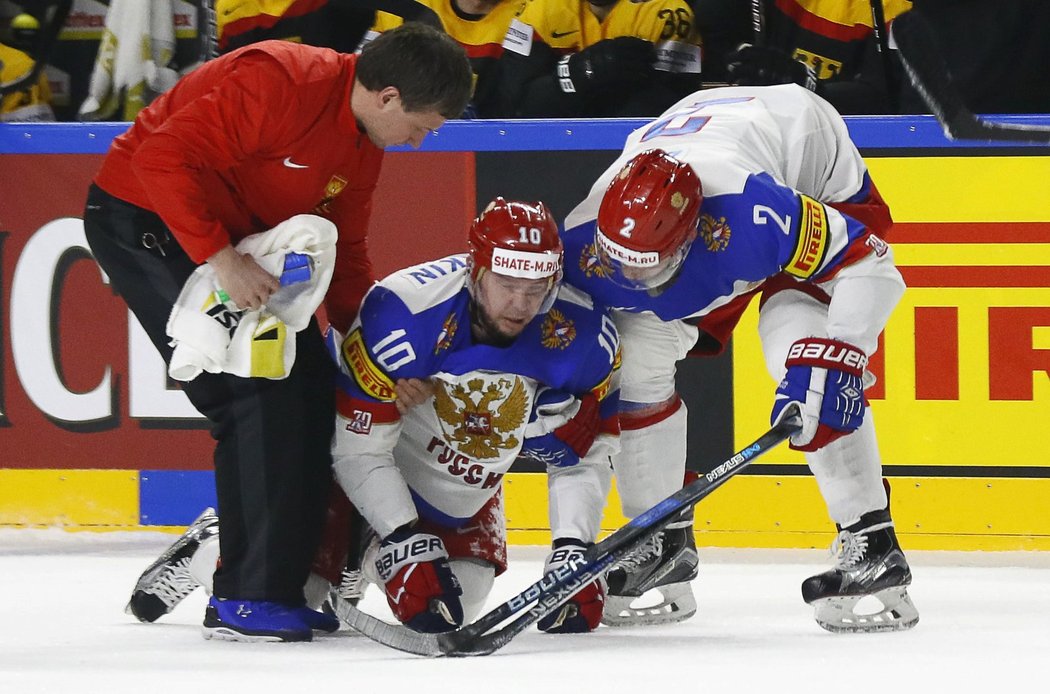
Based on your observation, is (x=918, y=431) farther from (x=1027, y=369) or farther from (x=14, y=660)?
(x=14, y=660)

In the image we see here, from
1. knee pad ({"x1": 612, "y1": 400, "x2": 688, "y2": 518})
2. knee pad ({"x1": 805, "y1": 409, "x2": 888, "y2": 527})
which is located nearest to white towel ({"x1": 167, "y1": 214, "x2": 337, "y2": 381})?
knee pad ({"x1": 612, "y1": 400, "x2": 688, "y2": 518})

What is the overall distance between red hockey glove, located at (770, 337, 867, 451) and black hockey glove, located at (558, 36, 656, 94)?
5.71 feet

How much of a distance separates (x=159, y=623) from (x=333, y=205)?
3.15 feet

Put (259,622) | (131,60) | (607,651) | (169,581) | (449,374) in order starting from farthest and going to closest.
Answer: (131,60), (169,581), (449,374), (259,622), (607,651)

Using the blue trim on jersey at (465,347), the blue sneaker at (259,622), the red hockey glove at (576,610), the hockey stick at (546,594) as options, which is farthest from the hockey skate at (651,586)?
the blue sneaker at (259,622)

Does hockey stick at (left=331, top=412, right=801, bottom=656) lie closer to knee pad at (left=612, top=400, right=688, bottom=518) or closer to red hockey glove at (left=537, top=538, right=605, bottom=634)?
red hockey glove at (left=537, top=538, right=605, bottom=634)

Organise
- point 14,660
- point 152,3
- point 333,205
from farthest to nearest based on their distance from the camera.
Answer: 1. point 152,3
2. point 333,205
3. point 14,660

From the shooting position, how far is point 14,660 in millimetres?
2812

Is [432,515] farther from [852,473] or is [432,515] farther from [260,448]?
[852,473]

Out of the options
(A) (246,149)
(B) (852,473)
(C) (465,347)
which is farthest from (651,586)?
(A) (246,149)

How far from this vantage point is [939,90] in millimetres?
4414

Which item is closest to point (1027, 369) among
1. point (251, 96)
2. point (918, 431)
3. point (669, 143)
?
point (918, 431)

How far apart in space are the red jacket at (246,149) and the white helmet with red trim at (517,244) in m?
0.36

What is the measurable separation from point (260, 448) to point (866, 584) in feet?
4.04
